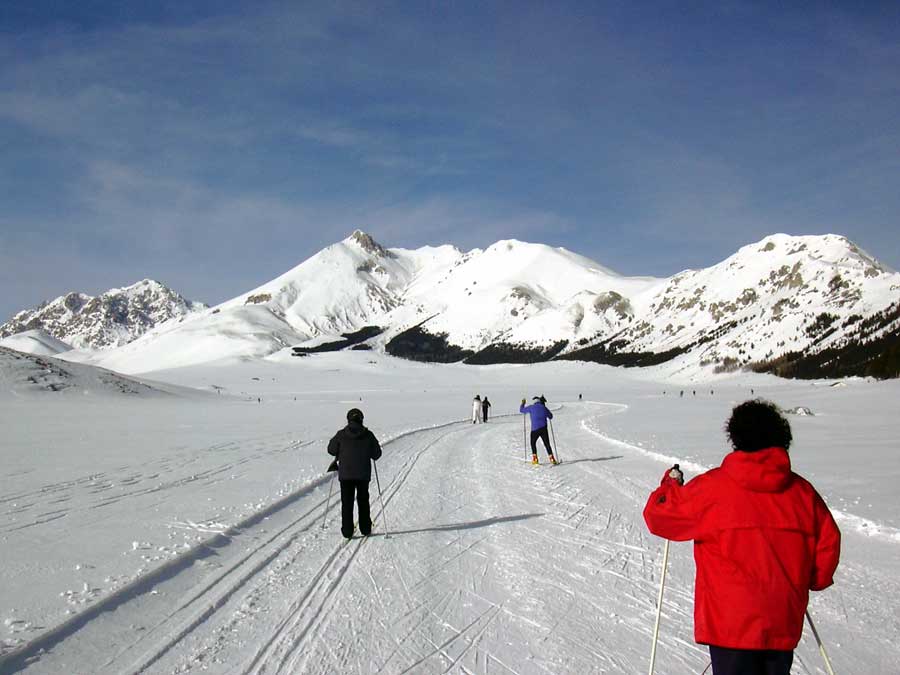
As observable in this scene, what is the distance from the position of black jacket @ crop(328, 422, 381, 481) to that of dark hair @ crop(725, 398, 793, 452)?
6.16 metres

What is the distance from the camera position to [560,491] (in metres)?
12.3

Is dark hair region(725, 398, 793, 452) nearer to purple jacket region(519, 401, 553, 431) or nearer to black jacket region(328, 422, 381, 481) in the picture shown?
black jacket region(328, 422, 381, 481)

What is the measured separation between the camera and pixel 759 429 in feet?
10.5

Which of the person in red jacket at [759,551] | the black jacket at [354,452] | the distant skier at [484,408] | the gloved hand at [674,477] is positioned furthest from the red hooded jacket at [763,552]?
the distant skier at [484,408]

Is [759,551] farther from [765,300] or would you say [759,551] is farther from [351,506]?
[765,300]

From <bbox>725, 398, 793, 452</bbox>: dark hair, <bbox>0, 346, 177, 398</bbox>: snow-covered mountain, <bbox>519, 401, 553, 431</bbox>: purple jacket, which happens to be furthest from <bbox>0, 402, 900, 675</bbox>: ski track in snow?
<bbox>0, 346, 177, 398</bbox>: snow-covered mountain

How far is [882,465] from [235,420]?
1113 inches

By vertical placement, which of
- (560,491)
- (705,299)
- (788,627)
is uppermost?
(705,299)

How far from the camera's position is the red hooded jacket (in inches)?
121

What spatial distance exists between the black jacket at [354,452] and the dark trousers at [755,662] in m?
6.13

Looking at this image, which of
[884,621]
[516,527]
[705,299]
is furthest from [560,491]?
[705,299]

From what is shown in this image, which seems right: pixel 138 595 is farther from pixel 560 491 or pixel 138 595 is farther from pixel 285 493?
pixel 560 491

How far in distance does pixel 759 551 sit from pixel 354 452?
21.2ft

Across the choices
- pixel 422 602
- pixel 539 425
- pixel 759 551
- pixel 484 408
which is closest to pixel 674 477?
pixel 759 551
